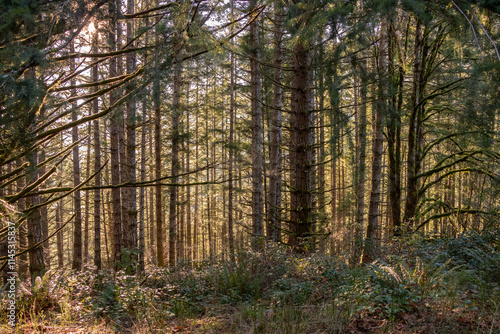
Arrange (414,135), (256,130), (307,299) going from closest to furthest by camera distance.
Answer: (307,299) → (414,135) → (256,130)

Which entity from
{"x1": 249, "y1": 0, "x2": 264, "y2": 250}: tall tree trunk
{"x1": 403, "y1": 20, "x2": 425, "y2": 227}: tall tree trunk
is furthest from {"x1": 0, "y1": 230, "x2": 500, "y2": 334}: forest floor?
{"x1": 249, "y1": 0, "x2": 264, "y2": 250}: tall tree trunk

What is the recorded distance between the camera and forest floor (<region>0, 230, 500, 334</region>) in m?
2.95

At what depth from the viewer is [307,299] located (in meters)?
3.95

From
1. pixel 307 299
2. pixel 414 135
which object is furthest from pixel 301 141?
pixel 414 135

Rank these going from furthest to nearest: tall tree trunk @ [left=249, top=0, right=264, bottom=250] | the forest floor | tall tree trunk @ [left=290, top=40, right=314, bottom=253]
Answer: tall tree trunk @ [left=249, top=0, right=264, bottom=250] < tall tree trunk @ [left=290, top=40, right=314, bottom=253] < the forest floor

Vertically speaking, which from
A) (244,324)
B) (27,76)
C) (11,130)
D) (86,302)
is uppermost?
(27,76)

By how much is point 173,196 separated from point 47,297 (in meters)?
5.84

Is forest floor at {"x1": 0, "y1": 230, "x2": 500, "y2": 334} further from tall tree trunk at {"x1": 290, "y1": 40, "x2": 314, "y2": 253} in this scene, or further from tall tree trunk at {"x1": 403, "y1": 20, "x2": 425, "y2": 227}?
tall tree trunk at {"x1": 403, "y1": 20, "x2": 425, "y2": 227}

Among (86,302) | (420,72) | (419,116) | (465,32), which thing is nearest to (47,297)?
(86,302)

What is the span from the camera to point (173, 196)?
1025cm

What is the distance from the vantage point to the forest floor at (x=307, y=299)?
2949 mm

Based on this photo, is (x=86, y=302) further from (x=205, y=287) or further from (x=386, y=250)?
(x=386, y=250)

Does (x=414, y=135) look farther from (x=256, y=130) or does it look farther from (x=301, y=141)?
(x=256, y=130)

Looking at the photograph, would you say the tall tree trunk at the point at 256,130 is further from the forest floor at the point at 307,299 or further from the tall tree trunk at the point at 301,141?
the forest floor at the point at 307,299
